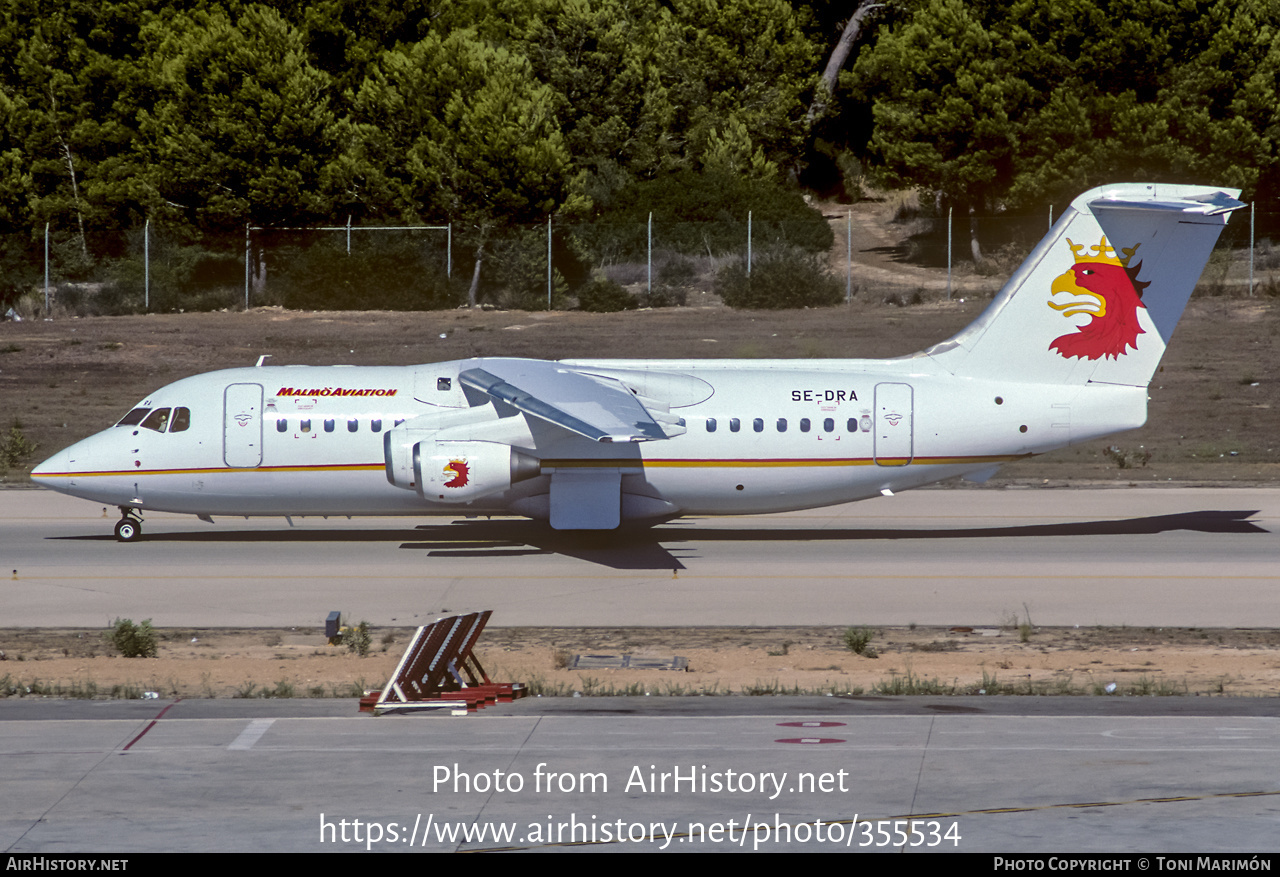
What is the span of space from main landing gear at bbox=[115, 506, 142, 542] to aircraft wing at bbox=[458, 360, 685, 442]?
7019 mm

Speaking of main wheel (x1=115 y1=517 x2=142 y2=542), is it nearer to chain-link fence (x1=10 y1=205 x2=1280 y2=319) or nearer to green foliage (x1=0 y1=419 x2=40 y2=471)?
green foliage (x1=0 y1=419 x2=40 y2=471)

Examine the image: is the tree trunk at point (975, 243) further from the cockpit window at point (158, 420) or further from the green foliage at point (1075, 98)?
the cockpit window at point (158, 420)

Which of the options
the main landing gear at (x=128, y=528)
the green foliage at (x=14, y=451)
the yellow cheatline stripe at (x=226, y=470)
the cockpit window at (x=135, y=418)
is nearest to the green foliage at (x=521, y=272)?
the green foliage at (x=14, y=451)

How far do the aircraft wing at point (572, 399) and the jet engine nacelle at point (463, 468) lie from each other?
0.94 metres

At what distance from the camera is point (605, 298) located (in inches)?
2203

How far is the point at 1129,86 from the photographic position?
6222 centimetres

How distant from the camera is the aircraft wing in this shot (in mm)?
22844

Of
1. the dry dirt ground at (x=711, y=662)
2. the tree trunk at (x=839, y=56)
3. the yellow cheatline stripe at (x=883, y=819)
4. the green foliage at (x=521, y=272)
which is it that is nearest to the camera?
the yellow cheatline stripe at (x=883, y=819)

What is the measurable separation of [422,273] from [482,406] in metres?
32.5

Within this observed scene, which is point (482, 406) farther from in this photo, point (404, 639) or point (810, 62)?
point (810, 62)

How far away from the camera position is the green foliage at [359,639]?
1861 centimetres

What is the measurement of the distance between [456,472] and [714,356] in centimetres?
2489

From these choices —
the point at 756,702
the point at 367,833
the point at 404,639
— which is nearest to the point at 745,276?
the point at 404,639

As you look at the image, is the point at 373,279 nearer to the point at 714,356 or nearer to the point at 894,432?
the point at 714,356
